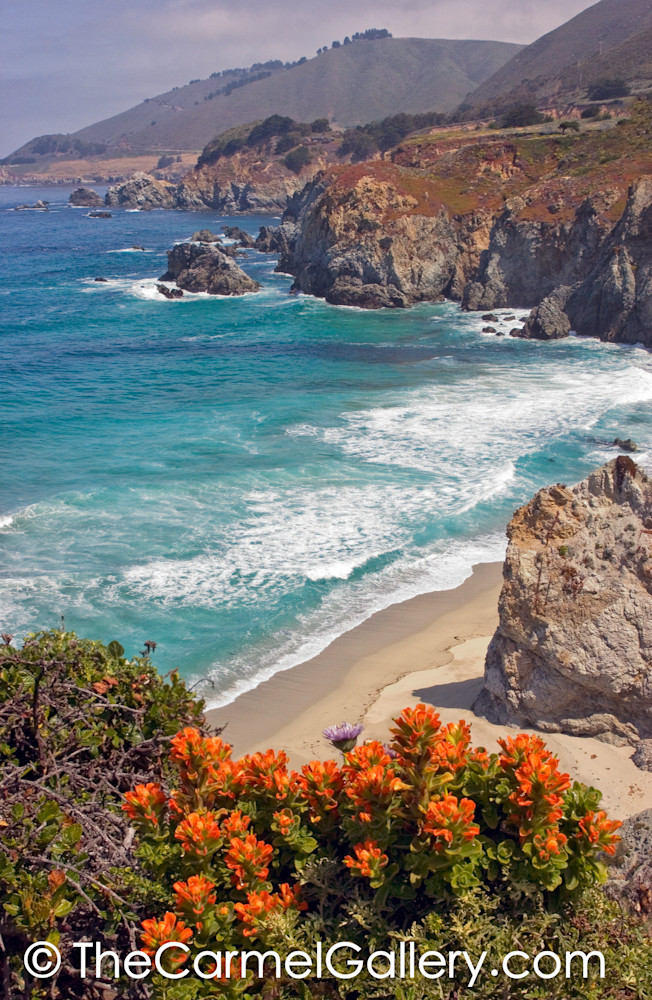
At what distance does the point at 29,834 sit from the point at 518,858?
309 cm

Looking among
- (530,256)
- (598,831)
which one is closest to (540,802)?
(598,831)

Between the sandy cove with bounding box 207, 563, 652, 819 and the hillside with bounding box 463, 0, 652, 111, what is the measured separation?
5113 inches

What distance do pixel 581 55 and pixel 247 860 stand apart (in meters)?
201

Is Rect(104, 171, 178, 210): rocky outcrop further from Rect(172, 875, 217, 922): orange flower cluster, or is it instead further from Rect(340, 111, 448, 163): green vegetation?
Rect(172, 875, 217, 922): orange flower cluster

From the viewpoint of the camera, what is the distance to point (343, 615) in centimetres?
1700

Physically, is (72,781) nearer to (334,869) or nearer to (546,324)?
(334,869)

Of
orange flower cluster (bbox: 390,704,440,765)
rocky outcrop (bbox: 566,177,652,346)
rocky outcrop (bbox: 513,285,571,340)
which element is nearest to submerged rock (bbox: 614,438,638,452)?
rocky outcrop (bbox: 566,177,652,346)

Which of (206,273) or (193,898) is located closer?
(193,898)

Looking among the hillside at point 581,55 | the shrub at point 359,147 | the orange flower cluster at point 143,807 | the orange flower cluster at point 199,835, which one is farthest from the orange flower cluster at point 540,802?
the shrub at point 359,147

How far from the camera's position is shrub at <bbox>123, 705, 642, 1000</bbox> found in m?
4.89

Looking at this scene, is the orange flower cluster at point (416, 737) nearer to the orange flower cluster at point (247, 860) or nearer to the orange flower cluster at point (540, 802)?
the orange flower cluster at point (540, 802)

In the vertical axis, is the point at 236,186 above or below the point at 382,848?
above

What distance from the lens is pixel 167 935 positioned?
14.8ft

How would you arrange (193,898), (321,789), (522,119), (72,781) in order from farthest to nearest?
(522,119), (72,781), (321,789), (193,898)
